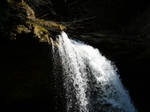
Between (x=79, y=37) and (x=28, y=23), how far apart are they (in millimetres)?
4961

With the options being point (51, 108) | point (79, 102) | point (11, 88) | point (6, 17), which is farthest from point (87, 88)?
point (6, 17)

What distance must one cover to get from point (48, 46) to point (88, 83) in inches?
115

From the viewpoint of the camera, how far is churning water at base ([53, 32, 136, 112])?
564 centimetres

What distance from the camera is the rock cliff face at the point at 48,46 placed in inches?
165

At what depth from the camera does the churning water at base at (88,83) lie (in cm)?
564

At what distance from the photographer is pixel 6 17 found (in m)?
3.73

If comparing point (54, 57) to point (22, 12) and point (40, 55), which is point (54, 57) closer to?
point (40, 55)

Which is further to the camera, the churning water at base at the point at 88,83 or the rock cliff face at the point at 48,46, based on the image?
the churning water at base at the point at 88,83

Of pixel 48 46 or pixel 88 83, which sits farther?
pixel 88 83

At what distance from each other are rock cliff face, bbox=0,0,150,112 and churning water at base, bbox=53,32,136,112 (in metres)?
0.66

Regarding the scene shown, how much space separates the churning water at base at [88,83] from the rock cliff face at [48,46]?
2.17ft

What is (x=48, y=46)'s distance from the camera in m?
4.71

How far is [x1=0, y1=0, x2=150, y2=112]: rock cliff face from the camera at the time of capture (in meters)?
4.20

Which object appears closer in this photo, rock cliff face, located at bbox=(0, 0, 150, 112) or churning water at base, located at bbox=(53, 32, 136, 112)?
rock cliff face, located at bbox=(0, 0, 150, 112)
